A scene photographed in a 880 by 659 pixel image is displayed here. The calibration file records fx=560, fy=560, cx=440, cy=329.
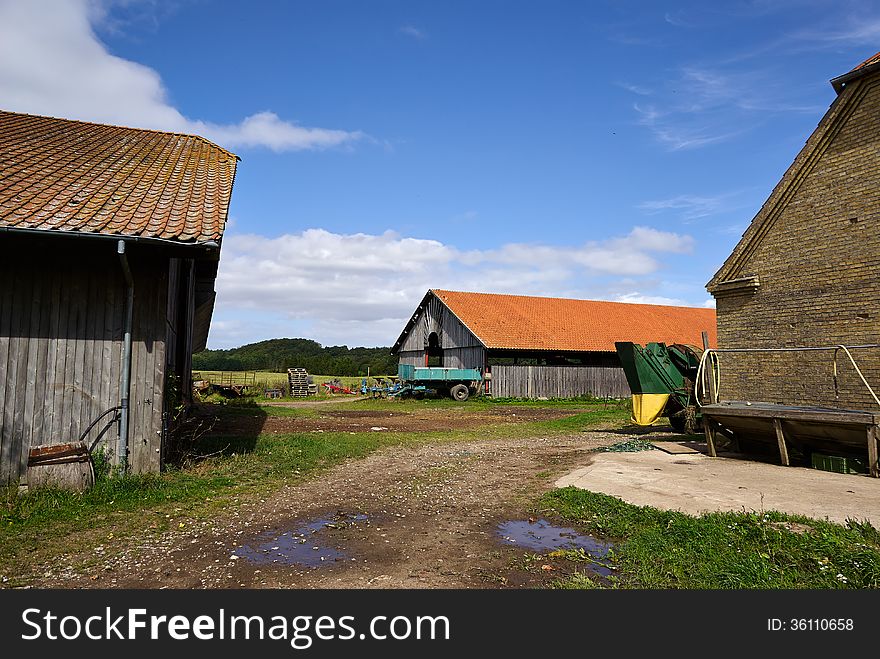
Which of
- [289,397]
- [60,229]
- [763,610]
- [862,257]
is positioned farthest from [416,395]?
[763,610]

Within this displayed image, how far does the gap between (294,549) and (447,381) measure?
25.1m

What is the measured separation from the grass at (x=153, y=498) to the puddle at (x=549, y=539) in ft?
11.6

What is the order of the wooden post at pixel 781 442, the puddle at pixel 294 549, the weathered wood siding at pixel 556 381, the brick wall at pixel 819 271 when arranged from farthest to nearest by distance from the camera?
1. the weathered wood siding at pixel 556 381
2. the brick wall at pixel 819 271
3. the wooden post at pixel 781 442
4. the puddle at pixel 294 549

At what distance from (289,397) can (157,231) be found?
2820 centimetres

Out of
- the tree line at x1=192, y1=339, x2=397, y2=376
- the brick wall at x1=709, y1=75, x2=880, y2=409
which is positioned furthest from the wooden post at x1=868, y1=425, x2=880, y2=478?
the tree line at x1=192, y1=339, x2=397, y2=376

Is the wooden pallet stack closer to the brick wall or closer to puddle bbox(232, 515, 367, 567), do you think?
the brick wall

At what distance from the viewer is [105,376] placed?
7.84m

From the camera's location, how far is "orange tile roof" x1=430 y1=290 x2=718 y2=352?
3145 cm

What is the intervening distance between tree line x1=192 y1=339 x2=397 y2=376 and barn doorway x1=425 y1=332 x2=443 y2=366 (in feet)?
51.9

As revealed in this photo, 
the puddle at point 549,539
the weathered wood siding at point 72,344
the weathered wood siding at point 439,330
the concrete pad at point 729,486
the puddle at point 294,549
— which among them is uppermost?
the weathered wood siding at point 439,330

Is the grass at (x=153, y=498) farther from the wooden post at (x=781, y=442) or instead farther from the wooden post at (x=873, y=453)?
the wooden post at (x=873, y=453)

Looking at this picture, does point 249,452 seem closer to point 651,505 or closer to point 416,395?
point 651,505

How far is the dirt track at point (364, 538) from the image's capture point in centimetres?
458

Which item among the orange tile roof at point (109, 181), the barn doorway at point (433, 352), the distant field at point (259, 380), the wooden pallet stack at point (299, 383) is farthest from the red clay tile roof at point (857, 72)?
the distant field at point (259, 380)
